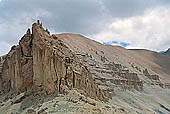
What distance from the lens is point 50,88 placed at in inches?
1471

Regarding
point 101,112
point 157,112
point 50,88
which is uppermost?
point 50,88

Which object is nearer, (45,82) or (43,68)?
(45,82)

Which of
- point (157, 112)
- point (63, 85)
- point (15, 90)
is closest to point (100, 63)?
point (157, 112)

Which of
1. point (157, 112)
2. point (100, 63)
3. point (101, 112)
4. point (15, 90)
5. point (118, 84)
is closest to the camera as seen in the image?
point (101, 112)

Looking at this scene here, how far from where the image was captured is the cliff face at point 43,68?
38.3m

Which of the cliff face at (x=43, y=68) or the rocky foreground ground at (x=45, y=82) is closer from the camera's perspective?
the rocky foreground ground at (x=45, y=82)

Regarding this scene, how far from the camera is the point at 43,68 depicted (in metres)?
39.1

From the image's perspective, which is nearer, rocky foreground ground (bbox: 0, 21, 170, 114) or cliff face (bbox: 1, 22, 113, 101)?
rocky foreground ground (bbox: 0, 21, 170, 114)

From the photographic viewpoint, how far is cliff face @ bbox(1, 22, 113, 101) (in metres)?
38.3

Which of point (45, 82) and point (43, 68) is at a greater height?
point (43, 68)

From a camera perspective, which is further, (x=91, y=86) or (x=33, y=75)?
(x=91, y=86)

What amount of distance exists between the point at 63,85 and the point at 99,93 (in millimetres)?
13770

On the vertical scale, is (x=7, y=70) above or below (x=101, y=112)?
above

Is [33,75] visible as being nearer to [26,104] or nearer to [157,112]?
[26,104]
